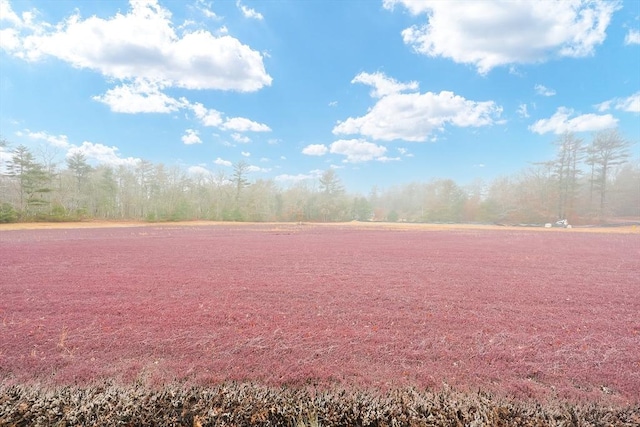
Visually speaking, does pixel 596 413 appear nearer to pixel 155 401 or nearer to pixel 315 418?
pixel 315 418

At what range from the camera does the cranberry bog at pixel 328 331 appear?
2600 mm

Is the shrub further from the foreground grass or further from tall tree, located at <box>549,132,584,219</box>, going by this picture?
tall tree, located at <box>549,132,584,219</box>

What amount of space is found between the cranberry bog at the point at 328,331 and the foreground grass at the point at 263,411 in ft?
0.65

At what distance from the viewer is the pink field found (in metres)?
2.66

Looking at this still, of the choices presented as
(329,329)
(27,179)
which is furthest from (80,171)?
(329,329)

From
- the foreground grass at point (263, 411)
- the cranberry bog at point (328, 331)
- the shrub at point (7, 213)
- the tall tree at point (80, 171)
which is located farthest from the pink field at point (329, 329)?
the tall tree at point (80, 171)

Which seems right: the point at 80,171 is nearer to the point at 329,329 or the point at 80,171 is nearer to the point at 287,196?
the point at 287,196

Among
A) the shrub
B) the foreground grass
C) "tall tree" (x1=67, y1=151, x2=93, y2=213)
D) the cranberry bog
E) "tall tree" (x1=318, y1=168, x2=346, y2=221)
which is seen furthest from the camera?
"tall tree" (x1=318, y1=168, x2=346, y2=221)

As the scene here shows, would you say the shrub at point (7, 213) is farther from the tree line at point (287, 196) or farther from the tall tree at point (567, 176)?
the tall tree at point (567, 176)

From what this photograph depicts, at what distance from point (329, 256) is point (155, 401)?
31.5 feet

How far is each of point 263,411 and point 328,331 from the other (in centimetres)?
202

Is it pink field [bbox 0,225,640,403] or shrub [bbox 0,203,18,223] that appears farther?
shrub [bbox 0,203,18,223]

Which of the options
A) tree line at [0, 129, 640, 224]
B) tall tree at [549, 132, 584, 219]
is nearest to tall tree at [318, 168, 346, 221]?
tree line at [0, 129, 640, 224]

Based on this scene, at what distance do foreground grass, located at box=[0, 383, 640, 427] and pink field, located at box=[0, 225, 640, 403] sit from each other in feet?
1.71
